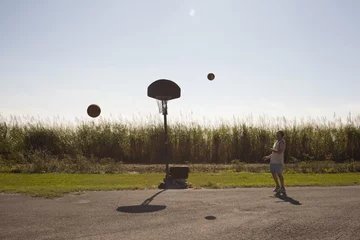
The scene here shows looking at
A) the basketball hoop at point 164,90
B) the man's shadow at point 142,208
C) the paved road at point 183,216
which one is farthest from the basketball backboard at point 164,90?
the man's shadow at point 142,208

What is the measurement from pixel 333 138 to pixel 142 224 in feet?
57.8

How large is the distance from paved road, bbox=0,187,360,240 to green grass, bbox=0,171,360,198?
116 centimetres

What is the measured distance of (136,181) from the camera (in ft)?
44.6

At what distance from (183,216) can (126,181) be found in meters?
5.96

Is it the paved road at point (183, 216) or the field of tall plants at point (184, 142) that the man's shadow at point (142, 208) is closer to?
the paved road at point (183, 216)

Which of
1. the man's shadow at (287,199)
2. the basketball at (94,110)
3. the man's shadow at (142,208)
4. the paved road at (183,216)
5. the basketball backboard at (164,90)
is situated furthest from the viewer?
the basketball at (94,110)

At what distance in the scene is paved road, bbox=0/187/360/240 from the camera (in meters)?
6.70

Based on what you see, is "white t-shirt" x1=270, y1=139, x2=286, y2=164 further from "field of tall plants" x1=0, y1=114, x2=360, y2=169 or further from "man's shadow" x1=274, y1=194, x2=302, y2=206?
"field of tall plants" x1=0, y1=114, x2=360, y2=169

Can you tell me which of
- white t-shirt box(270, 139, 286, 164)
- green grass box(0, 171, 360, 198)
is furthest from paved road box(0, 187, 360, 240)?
green grass box(0, 171, 360, 198)

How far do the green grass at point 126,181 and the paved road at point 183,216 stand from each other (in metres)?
1.16

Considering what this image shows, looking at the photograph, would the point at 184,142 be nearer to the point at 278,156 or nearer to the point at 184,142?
the point at 184,142

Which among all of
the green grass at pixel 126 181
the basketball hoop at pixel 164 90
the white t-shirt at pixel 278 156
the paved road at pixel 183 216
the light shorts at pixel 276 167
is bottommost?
the paved road at pixel 183 216

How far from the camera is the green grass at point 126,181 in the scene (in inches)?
453

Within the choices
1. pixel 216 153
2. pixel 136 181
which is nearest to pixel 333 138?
pixel 216 153
